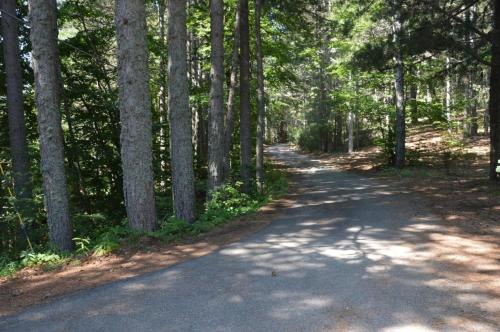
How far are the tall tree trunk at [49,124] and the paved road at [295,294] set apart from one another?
3393mm

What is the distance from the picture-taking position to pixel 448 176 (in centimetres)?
1603

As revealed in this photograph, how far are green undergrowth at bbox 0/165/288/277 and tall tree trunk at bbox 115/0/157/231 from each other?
363 mm

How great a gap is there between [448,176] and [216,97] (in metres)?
10.0

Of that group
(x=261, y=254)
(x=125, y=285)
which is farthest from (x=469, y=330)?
(x=125, y=285)

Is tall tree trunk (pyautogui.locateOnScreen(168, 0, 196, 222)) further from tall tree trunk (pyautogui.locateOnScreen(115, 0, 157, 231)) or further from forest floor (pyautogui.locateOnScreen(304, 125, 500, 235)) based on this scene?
forest floor (pyautogui.locateOnScreen(304, 125, 500, 235))

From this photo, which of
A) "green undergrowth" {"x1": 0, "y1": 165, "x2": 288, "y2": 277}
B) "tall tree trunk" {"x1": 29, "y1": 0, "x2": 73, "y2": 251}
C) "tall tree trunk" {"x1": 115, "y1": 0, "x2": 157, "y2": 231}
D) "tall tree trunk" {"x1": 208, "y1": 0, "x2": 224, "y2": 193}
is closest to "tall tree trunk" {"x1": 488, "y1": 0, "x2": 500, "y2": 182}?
"green undergrowth" {"x1": 0, "y1": 165, "x2": 288, "y2": 277}

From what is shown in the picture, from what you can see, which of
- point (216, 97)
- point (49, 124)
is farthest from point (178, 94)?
point (49, 124)

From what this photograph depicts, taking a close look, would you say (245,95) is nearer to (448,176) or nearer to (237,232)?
(237,232)

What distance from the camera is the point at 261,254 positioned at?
6676 mm

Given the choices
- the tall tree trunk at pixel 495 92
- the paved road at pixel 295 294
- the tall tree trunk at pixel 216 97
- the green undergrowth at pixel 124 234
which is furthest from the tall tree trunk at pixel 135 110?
the tall tree trunk at pixel 495 92

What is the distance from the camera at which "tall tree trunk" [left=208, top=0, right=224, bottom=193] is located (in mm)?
11570

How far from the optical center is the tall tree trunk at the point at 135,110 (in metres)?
Result: 7.55

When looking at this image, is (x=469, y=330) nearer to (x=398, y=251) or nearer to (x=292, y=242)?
(x=398, y=251)

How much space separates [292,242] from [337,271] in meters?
1.77
